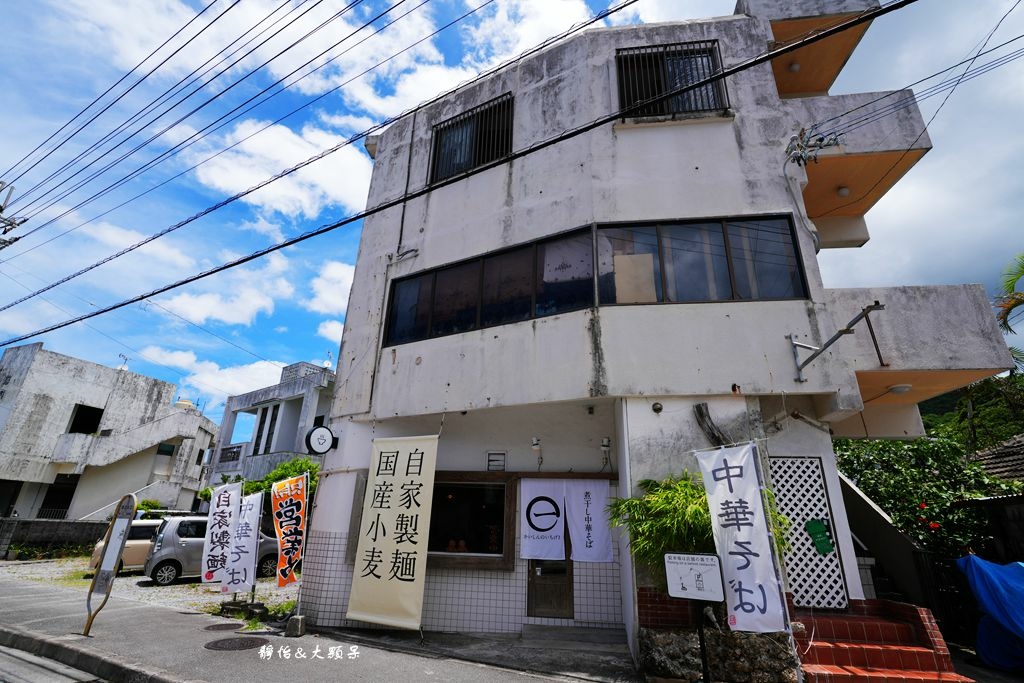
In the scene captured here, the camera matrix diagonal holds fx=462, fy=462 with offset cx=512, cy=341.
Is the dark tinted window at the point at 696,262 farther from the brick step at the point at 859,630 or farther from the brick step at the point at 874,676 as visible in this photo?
the brick step at the point at 874,676

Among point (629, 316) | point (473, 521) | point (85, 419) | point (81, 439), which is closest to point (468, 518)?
point (473, 521)

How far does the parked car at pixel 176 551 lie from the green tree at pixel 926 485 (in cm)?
1581

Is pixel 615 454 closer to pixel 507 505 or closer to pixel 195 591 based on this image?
pixel 507 505

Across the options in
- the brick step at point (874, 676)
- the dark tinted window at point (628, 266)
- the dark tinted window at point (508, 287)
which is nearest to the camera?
the brick step at point (874, 676)

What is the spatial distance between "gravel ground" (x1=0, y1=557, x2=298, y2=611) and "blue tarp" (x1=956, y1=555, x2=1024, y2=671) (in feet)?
42.7

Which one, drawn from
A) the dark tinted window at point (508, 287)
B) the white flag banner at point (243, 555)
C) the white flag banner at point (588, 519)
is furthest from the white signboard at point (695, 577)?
the white flag banner at point (243, 555)

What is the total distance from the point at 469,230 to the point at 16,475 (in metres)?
27.6

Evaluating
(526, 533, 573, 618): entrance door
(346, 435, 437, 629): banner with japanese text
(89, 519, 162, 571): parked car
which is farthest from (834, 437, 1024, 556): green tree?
(89, 519, 162, 571): parked car

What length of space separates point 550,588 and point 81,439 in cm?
2755

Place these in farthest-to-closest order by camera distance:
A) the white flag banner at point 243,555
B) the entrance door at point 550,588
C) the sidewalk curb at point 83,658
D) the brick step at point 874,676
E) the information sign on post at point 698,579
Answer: the white flag banner at point 243,555
the entrance door at point 550,588
the sidewalk curb at point 83,658
the brick step at point 874,676
the information sign on post at point 698,579

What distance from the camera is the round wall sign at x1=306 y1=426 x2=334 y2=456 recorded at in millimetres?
9486

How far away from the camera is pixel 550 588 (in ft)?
28.5

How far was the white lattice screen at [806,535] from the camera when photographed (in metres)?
6.96

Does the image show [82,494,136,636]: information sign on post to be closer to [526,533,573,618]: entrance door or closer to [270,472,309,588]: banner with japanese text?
[270,472,309,588]: banner with japanese text
